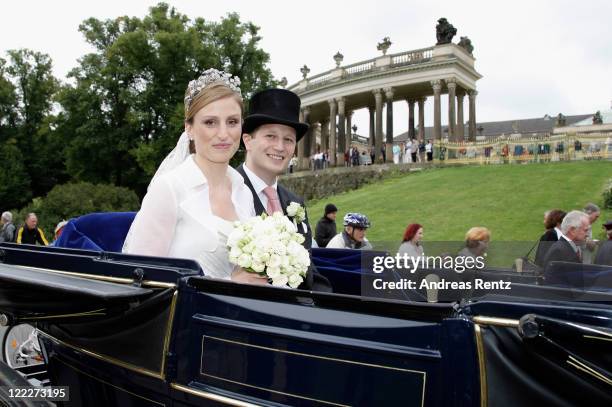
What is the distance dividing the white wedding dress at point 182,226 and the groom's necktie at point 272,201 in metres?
0.55

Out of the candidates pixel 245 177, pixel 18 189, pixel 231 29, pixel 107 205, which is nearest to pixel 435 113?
pixel 231 29

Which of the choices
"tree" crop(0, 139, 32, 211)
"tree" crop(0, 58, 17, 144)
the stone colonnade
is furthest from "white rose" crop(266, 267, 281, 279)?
"tree" crop(0, 58, 17, 144)

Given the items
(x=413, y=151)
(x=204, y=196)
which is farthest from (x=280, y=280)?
(x=413, y=151)

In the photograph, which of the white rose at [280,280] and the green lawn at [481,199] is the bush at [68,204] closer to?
the green lawn at [481,199]

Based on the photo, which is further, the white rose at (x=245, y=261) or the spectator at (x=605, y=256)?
the spectator at (x=605, y=256)

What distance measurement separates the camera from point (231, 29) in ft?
106

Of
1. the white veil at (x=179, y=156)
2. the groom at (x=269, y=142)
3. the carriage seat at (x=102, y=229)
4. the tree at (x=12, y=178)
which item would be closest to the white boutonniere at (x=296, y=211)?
the groom at (x=269, y=142)

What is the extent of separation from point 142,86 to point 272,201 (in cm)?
3097

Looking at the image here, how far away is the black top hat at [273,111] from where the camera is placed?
3.46 meters

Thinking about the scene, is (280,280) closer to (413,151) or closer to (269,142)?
(269,142)

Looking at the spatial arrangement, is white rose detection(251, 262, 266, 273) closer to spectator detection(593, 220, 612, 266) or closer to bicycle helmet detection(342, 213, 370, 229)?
spectator detection(593, 220, 612, 266)

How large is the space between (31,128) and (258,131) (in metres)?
42.8

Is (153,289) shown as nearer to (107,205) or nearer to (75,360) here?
(75,360)

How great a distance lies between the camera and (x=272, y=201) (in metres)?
3.73
